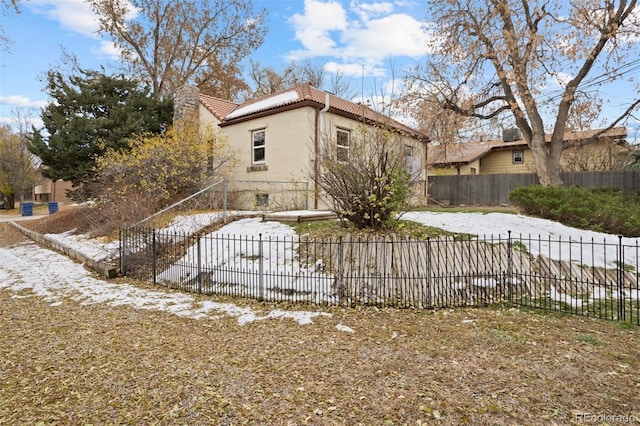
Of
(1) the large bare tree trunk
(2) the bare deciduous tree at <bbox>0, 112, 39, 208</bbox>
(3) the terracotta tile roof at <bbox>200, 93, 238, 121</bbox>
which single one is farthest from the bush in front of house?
(2) the bare deciduous tree at <bbox>0, 112, 39, 208</bbox>

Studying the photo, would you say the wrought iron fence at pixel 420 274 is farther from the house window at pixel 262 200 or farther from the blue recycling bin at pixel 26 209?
the blue recycling bin at pixel 26 209

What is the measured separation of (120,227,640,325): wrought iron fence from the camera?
212 inches

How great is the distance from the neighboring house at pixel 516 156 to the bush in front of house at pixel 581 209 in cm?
888

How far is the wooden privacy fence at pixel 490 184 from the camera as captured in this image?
50.7 feet

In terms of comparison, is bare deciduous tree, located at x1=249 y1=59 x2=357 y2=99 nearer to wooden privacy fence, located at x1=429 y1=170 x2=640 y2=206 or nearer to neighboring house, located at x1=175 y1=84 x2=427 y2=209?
wooden privacy fence, located at x1=429 y1=170 x2=640 y2=206

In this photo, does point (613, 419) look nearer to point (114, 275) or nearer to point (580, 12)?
point (114, 275)

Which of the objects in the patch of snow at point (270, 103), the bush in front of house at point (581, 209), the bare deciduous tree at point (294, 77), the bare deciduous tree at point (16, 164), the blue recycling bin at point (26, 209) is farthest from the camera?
the bare deciduous tree at point (294, 77)

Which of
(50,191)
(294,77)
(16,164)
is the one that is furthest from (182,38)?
(50,191)

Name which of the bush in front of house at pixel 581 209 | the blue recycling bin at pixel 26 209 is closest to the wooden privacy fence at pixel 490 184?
the bush in front of house at pixel 581 209

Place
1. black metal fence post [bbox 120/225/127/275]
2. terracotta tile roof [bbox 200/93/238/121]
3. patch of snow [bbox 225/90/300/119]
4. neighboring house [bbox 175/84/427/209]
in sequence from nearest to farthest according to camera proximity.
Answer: black metal fence post [bbox 120/225/127/275]
neighboring house [bbox 175/84/427/209]
patch of snow [bbox 225/90/300/119]
terracotta tile roof [bbox 200/93/238/121]

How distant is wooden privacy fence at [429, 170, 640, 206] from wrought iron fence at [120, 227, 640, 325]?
9672 millimetres

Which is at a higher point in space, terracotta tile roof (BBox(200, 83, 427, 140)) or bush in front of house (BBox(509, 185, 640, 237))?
terracotta tile roof (BBox(200, 83, 427, 140))

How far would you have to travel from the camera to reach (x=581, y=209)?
941cm

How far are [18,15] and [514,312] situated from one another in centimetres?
1392
